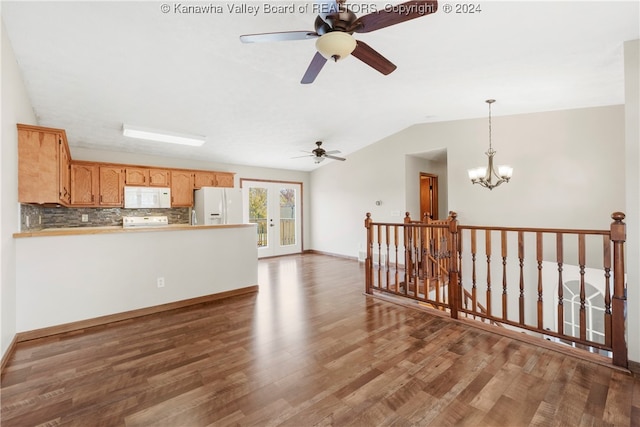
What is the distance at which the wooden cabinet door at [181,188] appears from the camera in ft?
18.7

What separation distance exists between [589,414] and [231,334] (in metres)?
2.70

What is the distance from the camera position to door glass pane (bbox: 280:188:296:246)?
785 centimetres

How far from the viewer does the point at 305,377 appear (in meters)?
2.06

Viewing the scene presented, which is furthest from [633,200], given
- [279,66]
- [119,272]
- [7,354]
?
[7,354]

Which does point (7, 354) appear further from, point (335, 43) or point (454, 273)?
point (454, 273)

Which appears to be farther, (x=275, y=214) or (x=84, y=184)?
(x=275, y=214)

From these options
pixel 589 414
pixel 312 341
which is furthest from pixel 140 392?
pixel 589 414

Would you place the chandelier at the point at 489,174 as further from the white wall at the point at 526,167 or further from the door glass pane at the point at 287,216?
the door glass pane at the point at 287,216

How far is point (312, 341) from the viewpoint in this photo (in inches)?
103

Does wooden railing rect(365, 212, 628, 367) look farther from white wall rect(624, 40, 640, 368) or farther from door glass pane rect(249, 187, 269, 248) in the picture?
door glass pane rect(249, 187, 269, 248)

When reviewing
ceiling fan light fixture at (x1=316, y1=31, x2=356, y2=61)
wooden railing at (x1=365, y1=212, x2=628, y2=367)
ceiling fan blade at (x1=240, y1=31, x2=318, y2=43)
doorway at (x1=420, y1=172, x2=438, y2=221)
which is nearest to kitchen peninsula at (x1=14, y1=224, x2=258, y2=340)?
wooden railing at (x1=365, y1=212, x2=628, y2=367)

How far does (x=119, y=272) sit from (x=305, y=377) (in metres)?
2.54

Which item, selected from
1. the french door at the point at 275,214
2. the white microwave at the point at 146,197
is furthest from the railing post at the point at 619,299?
the french door at the point at 275,214

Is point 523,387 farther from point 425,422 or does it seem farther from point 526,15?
point 526,15
